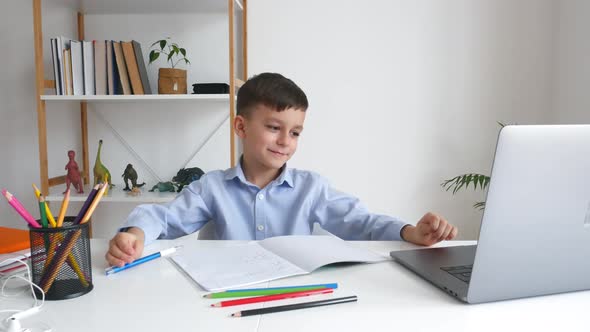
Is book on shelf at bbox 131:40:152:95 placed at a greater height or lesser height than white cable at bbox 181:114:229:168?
greater

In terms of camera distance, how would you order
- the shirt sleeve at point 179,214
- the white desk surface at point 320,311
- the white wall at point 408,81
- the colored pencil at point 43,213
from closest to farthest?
the white desk surface at point 320,311 → the colored pencil at point 43,213 → the shirt sleeve at point 179,214 → the white wall at point 408,81

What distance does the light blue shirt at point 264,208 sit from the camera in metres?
1.20

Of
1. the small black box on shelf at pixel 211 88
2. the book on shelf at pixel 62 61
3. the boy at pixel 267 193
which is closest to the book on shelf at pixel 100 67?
the book on shelf at pixel 62 61

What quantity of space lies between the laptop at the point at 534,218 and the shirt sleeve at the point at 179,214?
0.65 m

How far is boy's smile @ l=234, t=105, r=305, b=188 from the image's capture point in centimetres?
120

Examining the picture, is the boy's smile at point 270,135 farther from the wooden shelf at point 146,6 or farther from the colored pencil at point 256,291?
the wooden shelf at point 146,6

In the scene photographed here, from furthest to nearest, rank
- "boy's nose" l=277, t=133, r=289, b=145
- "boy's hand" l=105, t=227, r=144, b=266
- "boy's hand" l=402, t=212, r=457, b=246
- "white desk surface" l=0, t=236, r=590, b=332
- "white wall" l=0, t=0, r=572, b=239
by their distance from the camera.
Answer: "white wall" l=0, t=0, r=572, b=239 → "boy's nose" l=277, t=133, r=289, b=145 → "boy's hand" l=402, t=212, r=457, b=246 → "boy's hand" l=105, t=227, r=144, b=266 → "white desk surface" l=0, t=236, r=590, b=332

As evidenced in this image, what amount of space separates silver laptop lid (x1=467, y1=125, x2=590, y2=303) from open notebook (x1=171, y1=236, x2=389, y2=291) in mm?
241

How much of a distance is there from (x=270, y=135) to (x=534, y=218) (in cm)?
74

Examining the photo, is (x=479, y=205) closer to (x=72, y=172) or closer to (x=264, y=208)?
(x=264, y=208)

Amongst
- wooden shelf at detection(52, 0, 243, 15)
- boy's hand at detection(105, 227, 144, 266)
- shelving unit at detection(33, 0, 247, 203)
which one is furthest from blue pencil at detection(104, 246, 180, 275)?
wooden shelf at detection(52, 0, 243, 15)

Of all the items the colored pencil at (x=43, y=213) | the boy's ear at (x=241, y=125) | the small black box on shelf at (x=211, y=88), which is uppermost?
the small black box on shelf at (x=211, y=88)

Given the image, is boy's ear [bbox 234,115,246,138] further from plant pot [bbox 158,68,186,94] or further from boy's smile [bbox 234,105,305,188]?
plant pot [bbox 158,68,186,94]

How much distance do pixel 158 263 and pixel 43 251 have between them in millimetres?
202
